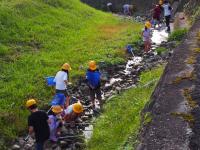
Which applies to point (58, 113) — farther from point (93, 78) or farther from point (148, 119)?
point (148, 119)

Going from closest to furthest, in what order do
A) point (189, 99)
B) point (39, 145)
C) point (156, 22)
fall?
point (189, 99) → point (39, 145) → point (156, 22)

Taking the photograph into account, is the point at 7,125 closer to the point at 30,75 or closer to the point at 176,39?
the point at 30,75

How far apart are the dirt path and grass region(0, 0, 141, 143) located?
5.14 meters

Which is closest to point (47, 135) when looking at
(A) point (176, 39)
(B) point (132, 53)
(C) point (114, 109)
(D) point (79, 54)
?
(C) point (114, 109)

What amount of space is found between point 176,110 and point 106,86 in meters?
9.13

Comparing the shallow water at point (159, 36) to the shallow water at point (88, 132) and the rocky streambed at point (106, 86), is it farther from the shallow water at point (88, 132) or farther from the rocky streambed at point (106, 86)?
the shallow water at point (88, 132)

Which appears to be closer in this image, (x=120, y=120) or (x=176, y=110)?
(x=176, y=110)

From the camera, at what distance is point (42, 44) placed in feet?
75.8

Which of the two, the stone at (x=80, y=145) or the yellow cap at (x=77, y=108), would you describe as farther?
the yellow cap at (x=77, y=108)

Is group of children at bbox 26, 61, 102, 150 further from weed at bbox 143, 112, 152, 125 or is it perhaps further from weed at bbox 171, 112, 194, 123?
weed at bbox 171, 112, 194, 123

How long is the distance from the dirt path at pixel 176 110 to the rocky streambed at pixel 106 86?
3.45 meters

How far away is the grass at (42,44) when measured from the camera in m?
16.5

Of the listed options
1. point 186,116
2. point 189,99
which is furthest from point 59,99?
point 186,116

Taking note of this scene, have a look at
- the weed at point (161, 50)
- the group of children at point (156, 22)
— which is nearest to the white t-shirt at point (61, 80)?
the weed at point (161, 50)
